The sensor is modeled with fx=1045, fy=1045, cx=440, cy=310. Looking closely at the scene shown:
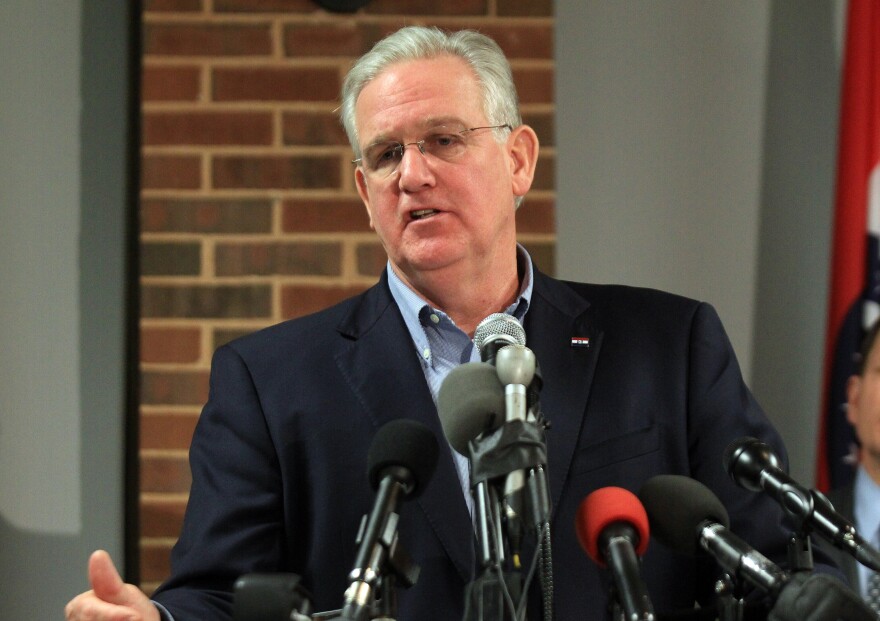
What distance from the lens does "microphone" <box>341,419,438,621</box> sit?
3.08ft

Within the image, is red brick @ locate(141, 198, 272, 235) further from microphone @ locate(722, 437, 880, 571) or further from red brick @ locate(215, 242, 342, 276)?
microphone @ locate(722, 437, 880, 571)

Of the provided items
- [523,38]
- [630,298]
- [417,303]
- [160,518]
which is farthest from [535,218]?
[160,518]

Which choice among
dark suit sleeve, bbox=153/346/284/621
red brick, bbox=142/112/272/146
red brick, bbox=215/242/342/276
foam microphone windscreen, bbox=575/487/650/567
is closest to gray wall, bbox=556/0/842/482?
red brick, bbox=215/242/342/276

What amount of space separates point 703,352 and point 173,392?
4.43 feet

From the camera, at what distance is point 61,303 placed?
2645mm

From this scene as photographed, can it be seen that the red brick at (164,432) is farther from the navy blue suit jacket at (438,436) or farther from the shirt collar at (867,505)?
the shirt collar at (867,505)

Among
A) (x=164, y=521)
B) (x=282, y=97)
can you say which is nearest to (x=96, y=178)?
(x=282, y=97)

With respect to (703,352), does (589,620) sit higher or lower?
lower

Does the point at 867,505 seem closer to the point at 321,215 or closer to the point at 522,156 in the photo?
the point at 522,156

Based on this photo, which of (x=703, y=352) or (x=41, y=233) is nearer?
(x=703, y=352)

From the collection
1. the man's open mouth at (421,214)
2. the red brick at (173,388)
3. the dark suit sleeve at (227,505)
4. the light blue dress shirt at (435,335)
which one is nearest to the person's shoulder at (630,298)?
the light blue dress shirt at (435,335)

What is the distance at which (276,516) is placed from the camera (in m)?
1.70

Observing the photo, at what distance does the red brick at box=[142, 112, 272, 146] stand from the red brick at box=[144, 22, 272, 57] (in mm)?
151

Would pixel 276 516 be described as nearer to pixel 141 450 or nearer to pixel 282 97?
pixel 141 450
